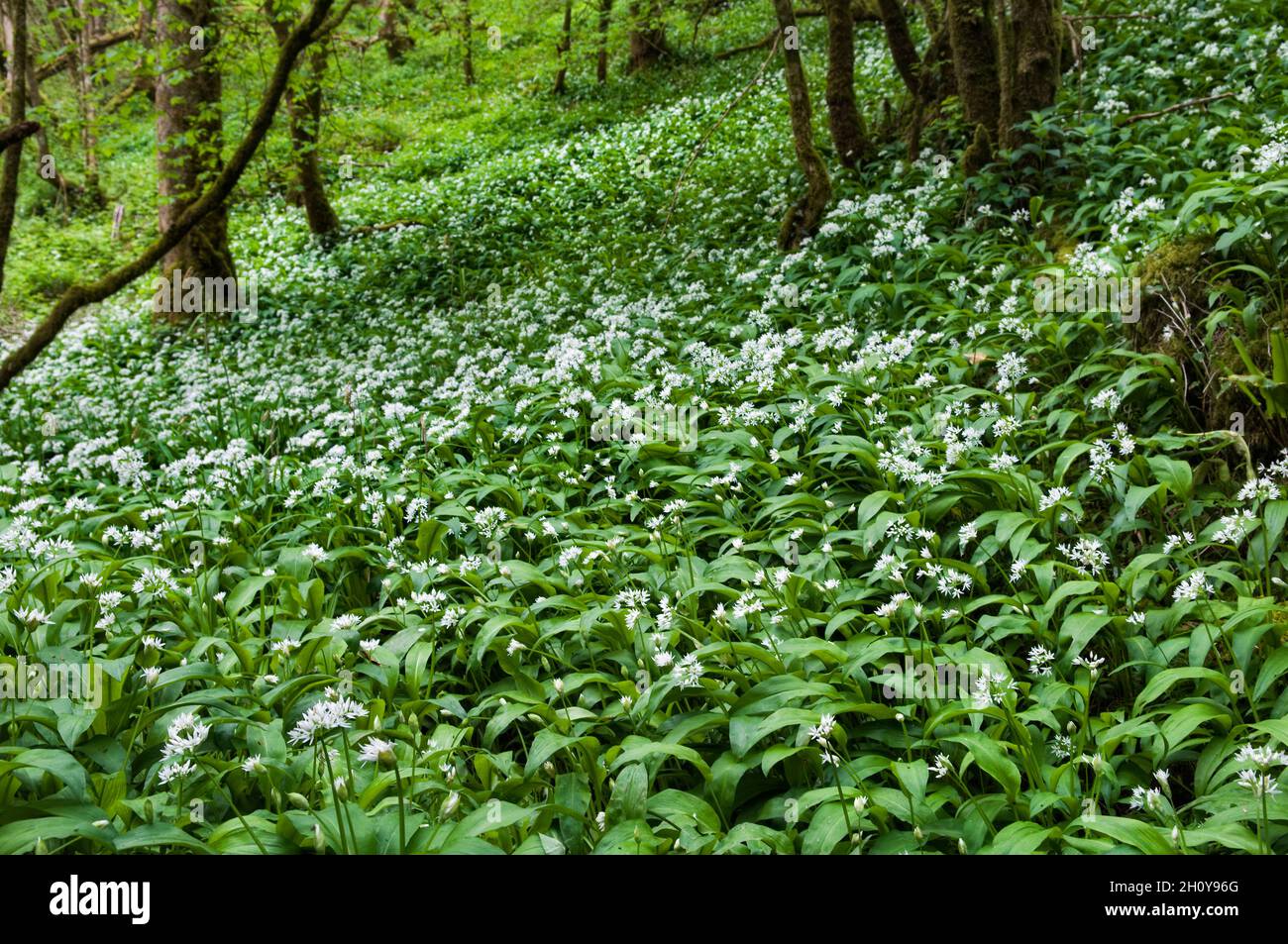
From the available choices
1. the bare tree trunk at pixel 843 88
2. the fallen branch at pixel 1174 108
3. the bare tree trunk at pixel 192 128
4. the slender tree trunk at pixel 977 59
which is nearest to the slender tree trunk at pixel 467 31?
the bare tree trunk at pixel 192 128

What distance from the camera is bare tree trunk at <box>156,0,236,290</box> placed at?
9469mm

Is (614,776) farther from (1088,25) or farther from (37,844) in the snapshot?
(1088,25)

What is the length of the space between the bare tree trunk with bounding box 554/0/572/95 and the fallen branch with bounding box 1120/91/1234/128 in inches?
413

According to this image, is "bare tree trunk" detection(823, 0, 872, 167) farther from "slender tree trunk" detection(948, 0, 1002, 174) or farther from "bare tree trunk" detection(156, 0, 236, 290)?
"bare tree trunk" detection(156, 0, 236, 290)

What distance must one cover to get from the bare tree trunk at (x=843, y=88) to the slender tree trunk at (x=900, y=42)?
356mm

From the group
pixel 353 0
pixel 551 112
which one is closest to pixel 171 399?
pixel 353 0

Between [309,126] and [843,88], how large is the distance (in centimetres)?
624

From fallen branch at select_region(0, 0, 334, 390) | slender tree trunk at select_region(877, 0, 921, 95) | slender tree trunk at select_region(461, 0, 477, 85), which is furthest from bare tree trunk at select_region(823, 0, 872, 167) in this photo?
slender tree trunk at select_region(461, 0, 477, 85)

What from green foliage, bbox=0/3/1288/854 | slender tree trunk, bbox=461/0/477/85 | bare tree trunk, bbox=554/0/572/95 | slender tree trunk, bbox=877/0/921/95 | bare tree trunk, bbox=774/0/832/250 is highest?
bare tree trunk, bbox=554/0/572/95

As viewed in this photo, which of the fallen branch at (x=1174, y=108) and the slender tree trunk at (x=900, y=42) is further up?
the slender tree trunk at (x=900, y=42)

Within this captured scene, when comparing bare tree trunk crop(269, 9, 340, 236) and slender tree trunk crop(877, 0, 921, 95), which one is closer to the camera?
slender tree trunk crop(877, 0, 921, 95)

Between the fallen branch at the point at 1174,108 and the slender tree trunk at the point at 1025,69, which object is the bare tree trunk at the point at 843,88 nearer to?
the slender tree trunk at the point at 1025,69

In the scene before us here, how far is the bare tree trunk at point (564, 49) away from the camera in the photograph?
15484 millimetres

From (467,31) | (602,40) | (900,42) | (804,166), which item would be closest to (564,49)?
(602,40)
